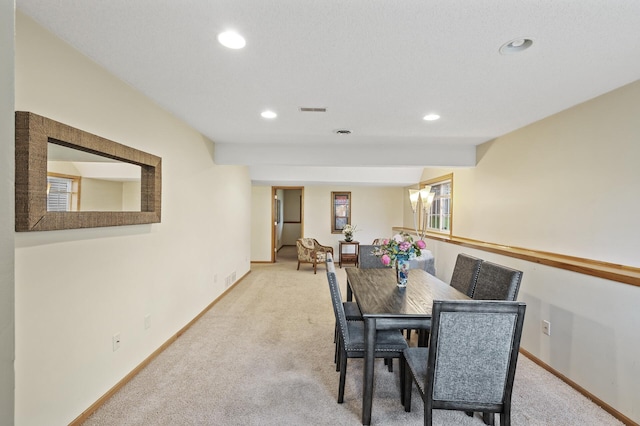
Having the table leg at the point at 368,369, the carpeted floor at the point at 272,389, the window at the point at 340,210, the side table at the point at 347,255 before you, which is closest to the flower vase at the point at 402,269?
the carpeted floor at the point at 272,389

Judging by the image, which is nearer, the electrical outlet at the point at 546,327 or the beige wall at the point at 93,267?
the beige wall at the point at 93,267

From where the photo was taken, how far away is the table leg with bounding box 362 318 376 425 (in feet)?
6.17

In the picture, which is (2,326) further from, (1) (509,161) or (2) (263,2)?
(1) (509,161)

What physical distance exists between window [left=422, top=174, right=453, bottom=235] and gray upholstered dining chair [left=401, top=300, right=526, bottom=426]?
3.65 m

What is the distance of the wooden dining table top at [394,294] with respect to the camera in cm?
203

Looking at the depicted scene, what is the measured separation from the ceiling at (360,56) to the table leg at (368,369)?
1651 millimetres

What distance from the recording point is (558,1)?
1319 millimetres

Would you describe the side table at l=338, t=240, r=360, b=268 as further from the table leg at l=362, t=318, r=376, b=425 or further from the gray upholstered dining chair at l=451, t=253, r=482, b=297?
the table leg at l=362, t=318, r=376, b=425

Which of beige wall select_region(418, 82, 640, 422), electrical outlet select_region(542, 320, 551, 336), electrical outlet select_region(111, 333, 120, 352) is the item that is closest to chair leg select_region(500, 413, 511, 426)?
beige wall select_region(418, 82, 640, 422)

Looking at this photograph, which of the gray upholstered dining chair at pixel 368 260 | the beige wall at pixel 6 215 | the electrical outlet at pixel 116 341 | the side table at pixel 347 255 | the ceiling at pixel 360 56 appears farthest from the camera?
the side table at pixel 347 255

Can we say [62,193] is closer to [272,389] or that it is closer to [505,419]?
[272,389]

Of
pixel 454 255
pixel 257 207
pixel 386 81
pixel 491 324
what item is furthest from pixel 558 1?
pixel 257 207

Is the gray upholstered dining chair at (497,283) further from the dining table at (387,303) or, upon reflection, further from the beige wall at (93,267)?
the beige wall at (93,267)

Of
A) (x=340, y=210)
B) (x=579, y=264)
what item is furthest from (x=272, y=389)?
(x=340, y=210)
